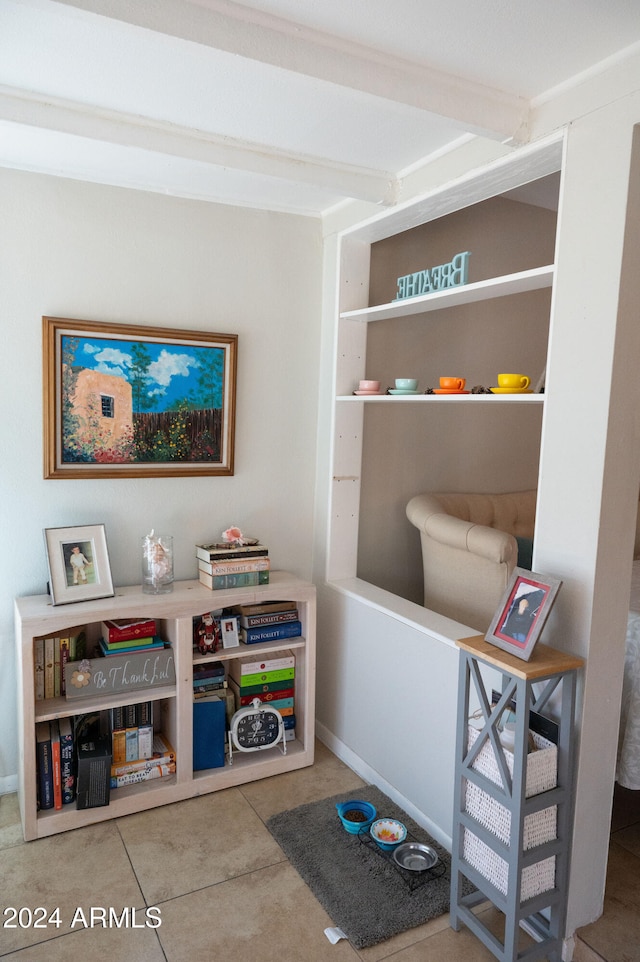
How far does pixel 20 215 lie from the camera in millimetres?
2379

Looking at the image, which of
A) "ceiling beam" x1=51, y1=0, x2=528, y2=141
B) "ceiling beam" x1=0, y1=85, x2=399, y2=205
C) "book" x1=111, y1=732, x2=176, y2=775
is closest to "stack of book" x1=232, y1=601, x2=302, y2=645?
"book" x1=111, y1=732, x2=176, y2=775

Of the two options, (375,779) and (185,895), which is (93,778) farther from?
(375,779)

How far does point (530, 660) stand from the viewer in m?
1.74

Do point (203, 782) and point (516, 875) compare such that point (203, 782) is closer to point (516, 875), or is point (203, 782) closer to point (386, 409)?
point (516, 875)

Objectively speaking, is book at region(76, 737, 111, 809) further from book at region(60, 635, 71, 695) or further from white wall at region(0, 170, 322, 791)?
white wall at region(0, 170, 322, 791)

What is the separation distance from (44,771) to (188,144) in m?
2.12

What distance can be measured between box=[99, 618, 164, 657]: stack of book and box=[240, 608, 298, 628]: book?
0.34 meters

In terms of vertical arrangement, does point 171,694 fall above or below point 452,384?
below

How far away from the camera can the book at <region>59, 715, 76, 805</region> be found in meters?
2.33

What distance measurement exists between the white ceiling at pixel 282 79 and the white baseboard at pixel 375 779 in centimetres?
215

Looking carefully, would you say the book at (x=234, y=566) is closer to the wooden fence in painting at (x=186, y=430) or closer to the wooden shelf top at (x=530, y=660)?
the wooden fence in painting at (x=186, y=430)

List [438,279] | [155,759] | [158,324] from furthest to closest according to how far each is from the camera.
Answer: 1. [158,324]
2. [155,759]
3. [438,279]

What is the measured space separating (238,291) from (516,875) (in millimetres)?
2247

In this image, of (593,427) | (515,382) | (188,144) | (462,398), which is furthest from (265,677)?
(188,144)
